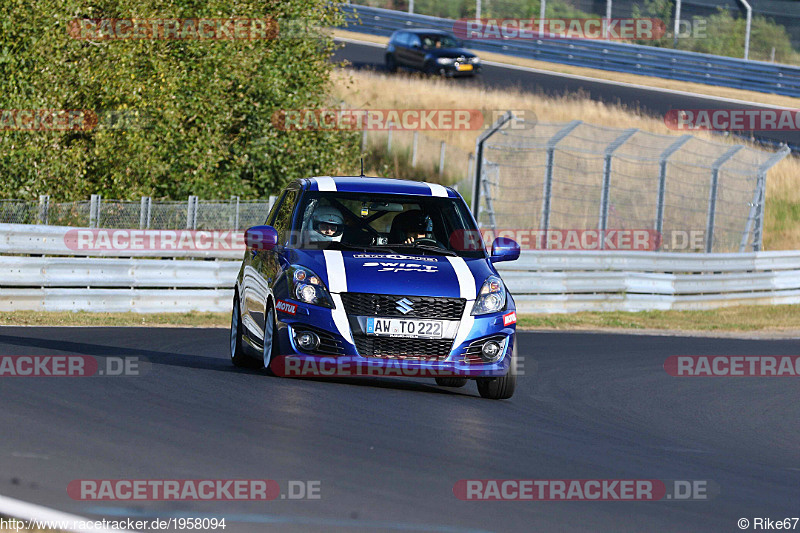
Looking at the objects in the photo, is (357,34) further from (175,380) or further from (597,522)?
(597,522)

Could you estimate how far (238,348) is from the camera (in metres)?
11.2

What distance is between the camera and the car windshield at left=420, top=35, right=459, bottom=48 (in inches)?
1588

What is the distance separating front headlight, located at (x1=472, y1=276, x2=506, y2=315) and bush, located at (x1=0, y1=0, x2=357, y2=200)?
13.0 metres

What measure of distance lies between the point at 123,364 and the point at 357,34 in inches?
1611

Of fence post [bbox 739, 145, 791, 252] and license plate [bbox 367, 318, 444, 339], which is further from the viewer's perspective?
fence post [bbox 739, 145, 791, 252]

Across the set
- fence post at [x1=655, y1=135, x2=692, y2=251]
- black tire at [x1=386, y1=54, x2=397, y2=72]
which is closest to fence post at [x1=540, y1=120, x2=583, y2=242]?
fence post at [x1=655, y1=135, x2=692, y2=251]

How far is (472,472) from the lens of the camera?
21.8ft

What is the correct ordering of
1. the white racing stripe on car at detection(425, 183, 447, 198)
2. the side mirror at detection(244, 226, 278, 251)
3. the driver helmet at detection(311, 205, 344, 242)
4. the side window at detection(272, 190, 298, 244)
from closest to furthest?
the side mirror at detection(244, 226, 278, 251), the driver helmet at detection(311, 205, 344, 242), the side window at detection(272, 190, 298, 244), the white racing stripe on car at detection(425, 183, 447, 198)

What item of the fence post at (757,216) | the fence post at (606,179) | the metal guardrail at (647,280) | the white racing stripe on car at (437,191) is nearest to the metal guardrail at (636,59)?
the fence post at (757,216)

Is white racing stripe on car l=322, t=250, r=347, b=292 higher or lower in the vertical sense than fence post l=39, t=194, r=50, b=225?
higher

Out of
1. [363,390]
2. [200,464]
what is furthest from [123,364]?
[200,464]

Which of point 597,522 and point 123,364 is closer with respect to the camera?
point 597,522

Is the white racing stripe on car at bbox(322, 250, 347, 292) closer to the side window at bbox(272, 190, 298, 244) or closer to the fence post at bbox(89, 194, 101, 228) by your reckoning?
the side window at bbox(272, 190, 298, 244)

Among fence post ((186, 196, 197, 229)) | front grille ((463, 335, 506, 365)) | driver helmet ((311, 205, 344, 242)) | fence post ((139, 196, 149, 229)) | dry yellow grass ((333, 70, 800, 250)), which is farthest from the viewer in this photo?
dry yellow grass ((333, 70, 800, 250))
